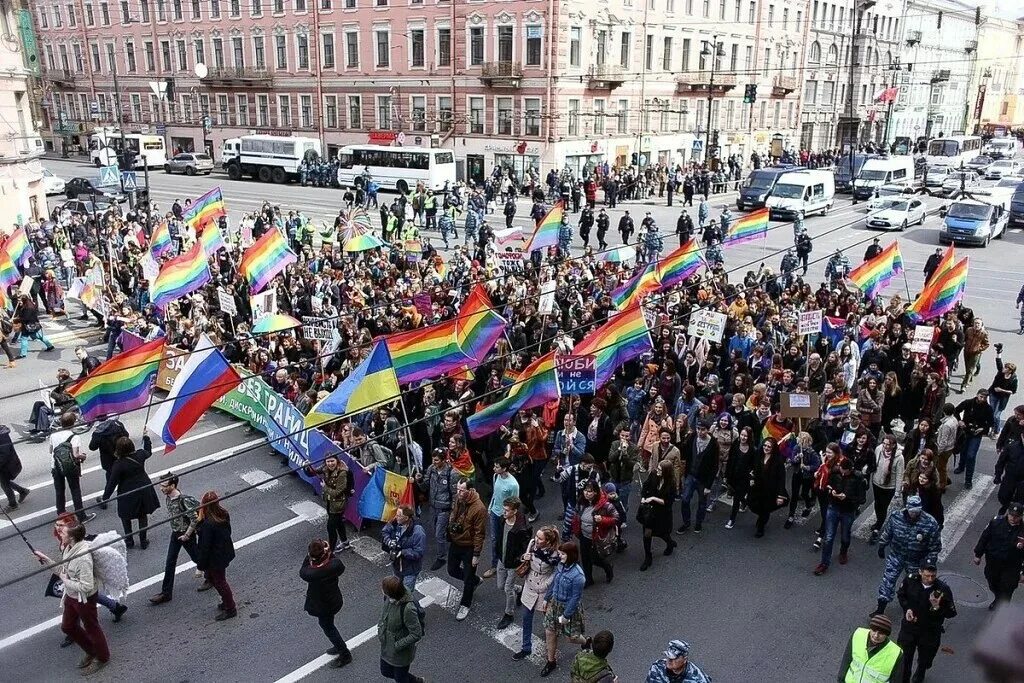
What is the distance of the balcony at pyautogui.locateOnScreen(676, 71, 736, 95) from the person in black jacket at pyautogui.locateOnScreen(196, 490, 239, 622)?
168 feet

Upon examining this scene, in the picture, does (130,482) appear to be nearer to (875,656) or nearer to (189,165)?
(875,656)

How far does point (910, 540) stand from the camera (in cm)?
840

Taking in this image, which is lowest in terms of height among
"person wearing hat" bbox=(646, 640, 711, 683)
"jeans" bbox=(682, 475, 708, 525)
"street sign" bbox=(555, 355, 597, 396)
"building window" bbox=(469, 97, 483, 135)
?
"jeans" bbox=(682, 475, 708, 525)

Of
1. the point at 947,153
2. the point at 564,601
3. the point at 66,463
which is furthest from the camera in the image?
the point at 947,153

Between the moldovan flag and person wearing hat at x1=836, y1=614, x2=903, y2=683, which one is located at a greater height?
person wearing hat at x1=836, y1=614, x2=903, y2=683

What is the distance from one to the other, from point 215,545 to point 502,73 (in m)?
41.8

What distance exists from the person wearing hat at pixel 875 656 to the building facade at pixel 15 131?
31365mm

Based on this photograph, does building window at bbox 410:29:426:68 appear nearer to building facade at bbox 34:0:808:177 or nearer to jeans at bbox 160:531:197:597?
building facade at bbox 34:0:808:177

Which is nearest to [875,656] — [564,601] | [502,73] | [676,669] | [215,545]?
[676,669]

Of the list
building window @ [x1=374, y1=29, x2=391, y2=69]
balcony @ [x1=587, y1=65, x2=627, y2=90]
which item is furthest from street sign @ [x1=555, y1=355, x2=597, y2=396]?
building window @ [x1=374, y1=29, x2=391, y2=69]

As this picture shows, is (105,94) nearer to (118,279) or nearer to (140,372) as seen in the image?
(118,279)

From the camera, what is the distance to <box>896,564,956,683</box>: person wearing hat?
24.2ft

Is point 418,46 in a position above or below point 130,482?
above

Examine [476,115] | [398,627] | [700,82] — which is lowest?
[398,627]
